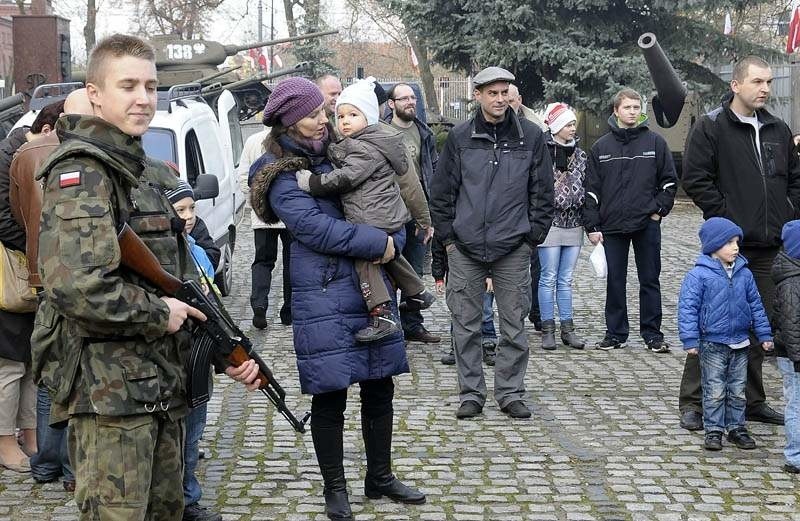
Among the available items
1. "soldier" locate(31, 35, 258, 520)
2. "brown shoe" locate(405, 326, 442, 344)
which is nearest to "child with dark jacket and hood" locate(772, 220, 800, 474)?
"soldier" locate(31, 35, 258, 520)

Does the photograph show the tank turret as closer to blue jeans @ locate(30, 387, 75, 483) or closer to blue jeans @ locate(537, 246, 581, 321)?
blue jeans @ locate(537, 246, 581, 321)

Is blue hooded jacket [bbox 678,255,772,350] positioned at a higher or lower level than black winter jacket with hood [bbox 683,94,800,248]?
lower

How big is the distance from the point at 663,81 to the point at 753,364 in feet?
20.3

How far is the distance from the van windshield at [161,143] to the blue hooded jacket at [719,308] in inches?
192

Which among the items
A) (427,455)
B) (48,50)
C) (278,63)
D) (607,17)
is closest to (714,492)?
(427,455)

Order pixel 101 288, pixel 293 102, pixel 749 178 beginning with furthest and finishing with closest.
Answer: pixel 749 178 < pixel 293 102 < pixel 101 288

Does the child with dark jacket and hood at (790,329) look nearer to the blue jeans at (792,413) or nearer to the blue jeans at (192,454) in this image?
the blue jeans at (792,413)

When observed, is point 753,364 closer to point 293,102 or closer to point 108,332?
point 293,102

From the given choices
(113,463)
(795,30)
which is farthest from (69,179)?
(795,30)

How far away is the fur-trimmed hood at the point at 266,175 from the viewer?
5.21m

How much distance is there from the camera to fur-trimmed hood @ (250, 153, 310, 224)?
205 inches

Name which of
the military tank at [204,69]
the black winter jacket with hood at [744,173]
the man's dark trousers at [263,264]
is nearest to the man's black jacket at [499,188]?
the black winter jacket with hood at [744,173]

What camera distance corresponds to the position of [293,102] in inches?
203

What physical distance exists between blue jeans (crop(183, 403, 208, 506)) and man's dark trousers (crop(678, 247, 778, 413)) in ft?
9.98
